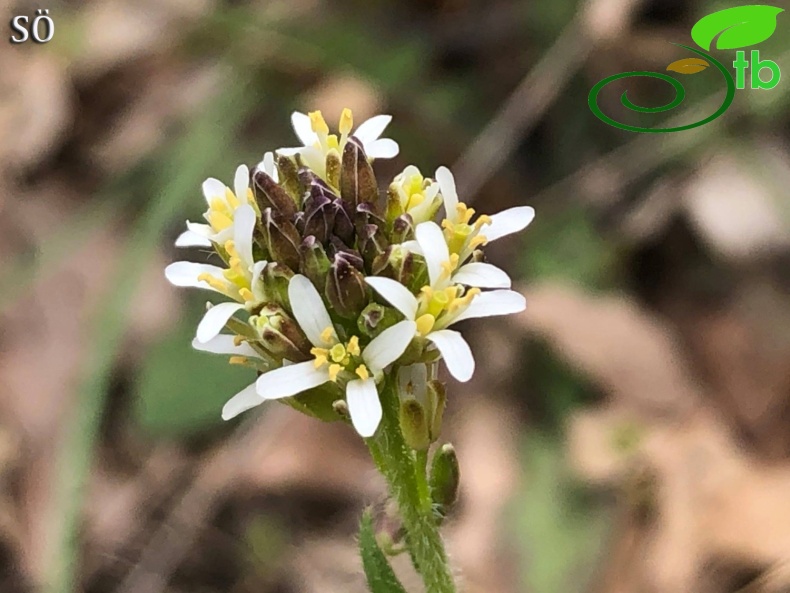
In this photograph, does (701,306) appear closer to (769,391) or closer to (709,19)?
(769,391)

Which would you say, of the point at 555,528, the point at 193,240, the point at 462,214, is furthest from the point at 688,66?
the point at 193,240

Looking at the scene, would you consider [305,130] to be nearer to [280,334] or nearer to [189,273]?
[189,273]

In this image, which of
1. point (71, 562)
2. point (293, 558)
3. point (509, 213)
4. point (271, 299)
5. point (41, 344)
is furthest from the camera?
point (41, 344)

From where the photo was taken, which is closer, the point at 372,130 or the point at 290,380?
the point at 290,380

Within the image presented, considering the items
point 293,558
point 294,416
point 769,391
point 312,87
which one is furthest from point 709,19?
point 293,558

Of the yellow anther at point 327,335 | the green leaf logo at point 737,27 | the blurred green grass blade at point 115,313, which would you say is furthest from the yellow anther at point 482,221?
the green leaf logo at point 737,27
